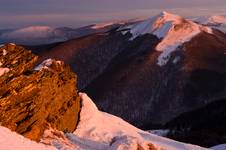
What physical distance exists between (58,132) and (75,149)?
Answer: 15.8 ft

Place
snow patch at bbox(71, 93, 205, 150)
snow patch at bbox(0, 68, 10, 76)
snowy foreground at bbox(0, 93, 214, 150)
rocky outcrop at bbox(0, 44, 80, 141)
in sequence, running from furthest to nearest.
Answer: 1. snow patch at bbox(71, 93, 205, 150)
2. snow patch at bbox(0, 68, 10, 76)
3. rocky outcrop at bbox(0, 44, 80, 141)
4. snowy foreground at bbox(0, 93, 214, 150)

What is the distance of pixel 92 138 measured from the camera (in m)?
52.7

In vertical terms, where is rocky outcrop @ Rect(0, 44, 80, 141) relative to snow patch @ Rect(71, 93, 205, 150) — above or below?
above

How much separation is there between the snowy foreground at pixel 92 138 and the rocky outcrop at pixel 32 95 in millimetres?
1307

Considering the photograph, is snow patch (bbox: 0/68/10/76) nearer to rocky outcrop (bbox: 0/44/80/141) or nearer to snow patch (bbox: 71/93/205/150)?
rocky outcrop (bbox: 0/44/80/141)

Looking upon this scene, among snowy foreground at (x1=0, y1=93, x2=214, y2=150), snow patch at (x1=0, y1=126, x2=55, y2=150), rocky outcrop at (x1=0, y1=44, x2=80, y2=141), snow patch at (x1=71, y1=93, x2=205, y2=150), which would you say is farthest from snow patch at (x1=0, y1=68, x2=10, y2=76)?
snow patch at (x1=71, y1=93, x2=205, y2=150)

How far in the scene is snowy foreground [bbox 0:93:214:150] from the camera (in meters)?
35.0

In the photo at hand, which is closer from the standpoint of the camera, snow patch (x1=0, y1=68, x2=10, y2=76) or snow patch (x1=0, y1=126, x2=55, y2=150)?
snow patch (x1=0, y1=126, x2=55, y2=150)

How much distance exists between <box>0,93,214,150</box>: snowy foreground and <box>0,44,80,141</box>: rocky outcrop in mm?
1307

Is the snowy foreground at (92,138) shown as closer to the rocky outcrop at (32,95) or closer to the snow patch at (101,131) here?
the snow patch at (101,131)

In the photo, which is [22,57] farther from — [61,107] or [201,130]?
[201,130]

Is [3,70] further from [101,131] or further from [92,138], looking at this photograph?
[101,131]

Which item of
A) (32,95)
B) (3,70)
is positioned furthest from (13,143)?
(32,95)

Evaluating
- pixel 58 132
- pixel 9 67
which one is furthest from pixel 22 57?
pixel 58 132
